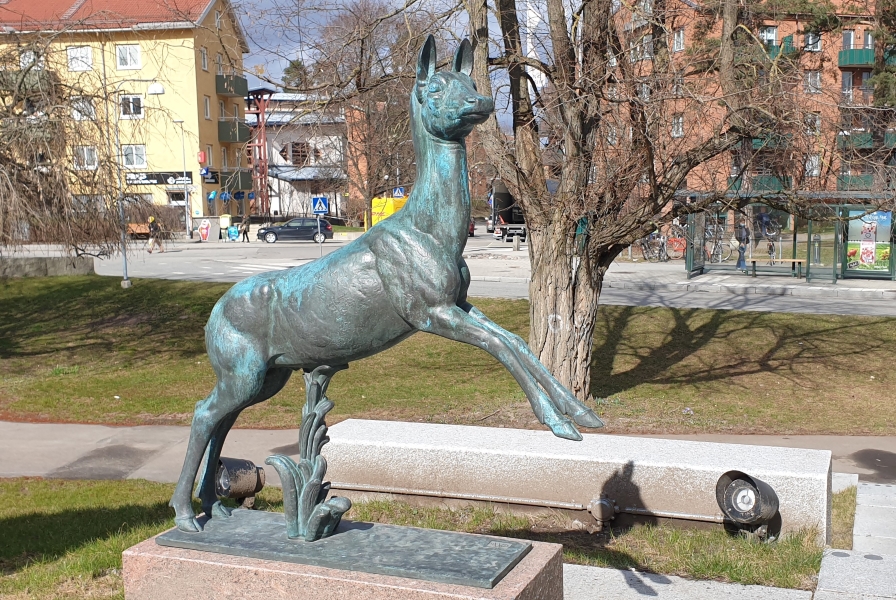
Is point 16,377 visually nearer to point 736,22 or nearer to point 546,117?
point 546,117

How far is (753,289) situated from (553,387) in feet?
59.8

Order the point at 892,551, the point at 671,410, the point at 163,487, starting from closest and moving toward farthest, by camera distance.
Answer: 1. the point at 892,551
2. the point at 163,487
3. the point at 671,410

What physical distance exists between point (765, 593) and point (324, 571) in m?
2.87

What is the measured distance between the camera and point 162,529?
6738 millimetres

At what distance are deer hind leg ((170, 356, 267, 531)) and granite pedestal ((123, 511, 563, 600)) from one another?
11 cm

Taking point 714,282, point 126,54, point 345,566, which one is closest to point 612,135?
point 345,566

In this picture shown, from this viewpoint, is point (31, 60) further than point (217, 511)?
Yes

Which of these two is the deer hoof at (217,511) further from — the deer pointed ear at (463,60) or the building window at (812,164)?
the building window at (812,164)

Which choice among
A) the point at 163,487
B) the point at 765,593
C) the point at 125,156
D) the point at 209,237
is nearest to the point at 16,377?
the point at 125,156

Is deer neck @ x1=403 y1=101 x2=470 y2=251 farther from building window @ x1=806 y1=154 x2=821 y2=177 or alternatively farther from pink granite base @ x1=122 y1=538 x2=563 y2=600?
building window @ x1=806 y1=154 x2=821 y2=177

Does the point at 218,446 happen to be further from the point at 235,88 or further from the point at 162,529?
the point at 235,88

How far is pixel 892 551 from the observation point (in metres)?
6.03

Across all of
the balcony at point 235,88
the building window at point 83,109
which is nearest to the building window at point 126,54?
the building window at point 83,109

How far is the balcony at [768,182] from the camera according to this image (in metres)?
9.65
